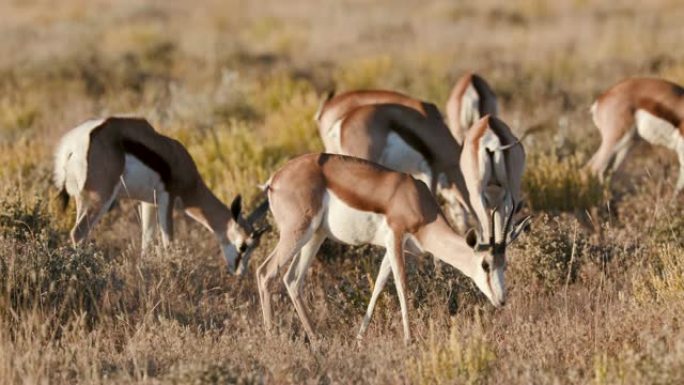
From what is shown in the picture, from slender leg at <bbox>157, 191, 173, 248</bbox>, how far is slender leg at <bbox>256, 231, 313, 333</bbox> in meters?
1.90

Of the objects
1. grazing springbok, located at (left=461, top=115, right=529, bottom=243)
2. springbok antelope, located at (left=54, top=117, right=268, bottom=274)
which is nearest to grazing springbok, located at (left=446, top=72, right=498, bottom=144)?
grazing springbok, located at (left=461, top=115, right=529, bottom=243)

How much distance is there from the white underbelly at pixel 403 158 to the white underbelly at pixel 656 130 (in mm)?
2958

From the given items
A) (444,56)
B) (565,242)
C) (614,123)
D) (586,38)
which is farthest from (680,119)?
(586,38)

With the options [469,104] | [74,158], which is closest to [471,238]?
[74,158]

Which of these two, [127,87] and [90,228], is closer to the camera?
[90,228]

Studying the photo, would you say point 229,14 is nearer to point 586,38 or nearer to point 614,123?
point 586,38

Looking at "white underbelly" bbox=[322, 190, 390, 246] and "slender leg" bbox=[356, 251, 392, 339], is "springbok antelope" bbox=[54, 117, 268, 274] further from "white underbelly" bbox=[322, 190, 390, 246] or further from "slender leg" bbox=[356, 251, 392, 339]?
"slender leg" bbox=[356, 251, 392, 339]

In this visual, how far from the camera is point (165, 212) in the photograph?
9.98 m

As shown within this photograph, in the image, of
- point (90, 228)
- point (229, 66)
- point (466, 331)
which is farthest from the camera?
point (229, 66)

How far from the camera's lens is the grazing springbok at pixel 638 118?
Answer: 39.8 feet

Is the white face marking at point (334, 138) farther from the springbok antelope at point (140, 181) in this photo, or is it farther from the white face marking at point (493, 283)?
the white face marking at point (493, 283)

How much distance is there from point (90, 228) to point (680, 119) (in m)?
6.63

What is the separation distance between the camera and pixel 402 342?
7320 millimetres

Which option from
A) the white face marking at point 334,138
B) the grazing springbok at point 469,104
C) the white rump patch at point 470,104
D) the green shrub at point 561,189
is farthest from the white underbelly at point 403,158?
the white rump patch at point 470,104
